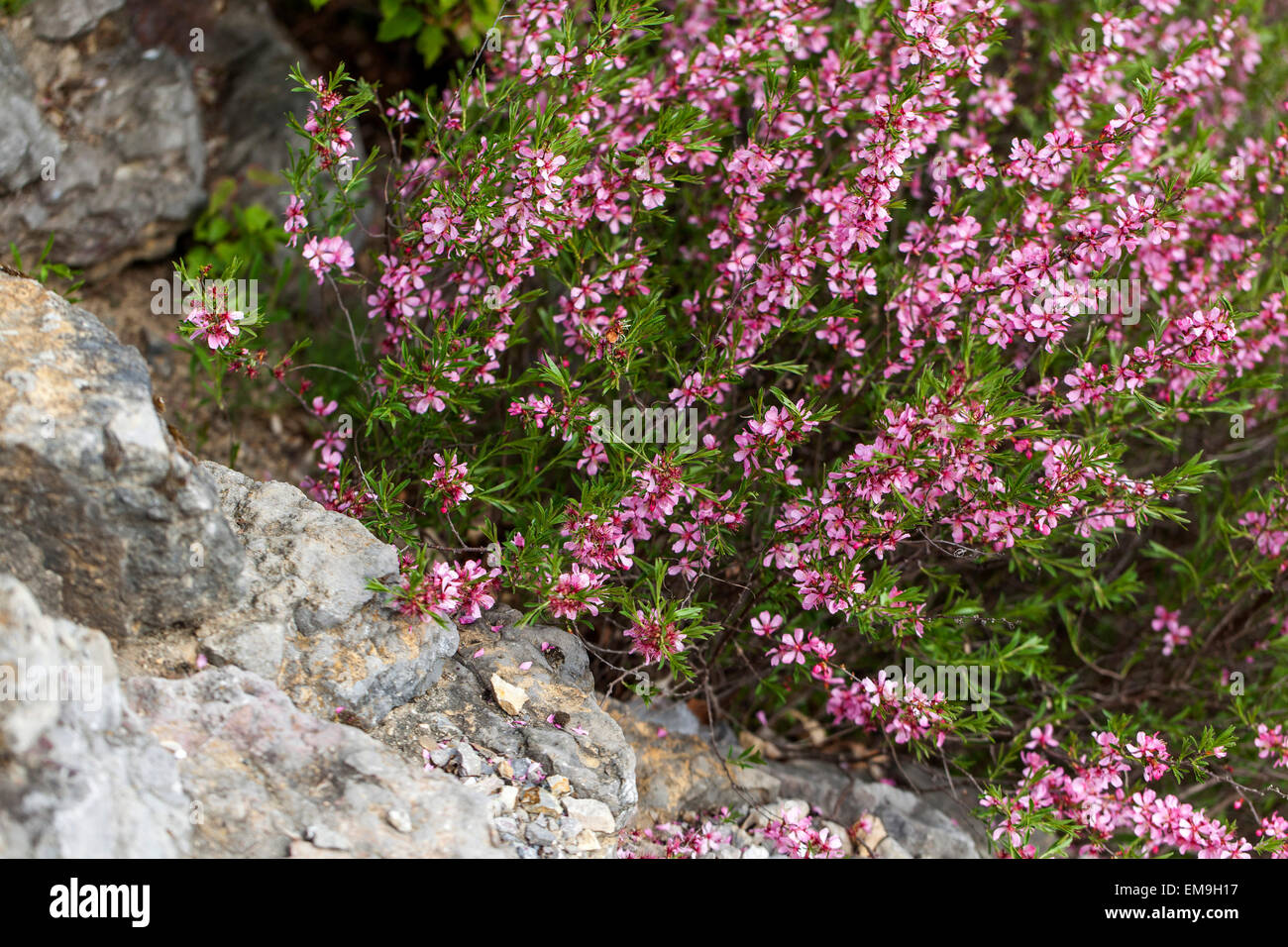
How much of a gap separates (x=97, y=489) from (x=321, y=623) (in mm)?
706

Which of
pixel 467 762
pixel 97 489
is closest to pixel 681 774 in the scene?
pixel 467 762

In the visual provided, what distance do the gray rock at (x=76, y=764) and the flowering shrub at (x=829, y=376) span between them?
79 centimetres

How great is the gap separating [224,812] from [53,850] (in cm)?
41

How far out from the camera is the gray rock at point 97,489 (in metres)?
2.59

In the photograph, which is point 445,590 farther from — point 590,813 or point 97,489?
point 97,489

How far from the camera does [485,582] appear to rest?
121 inches

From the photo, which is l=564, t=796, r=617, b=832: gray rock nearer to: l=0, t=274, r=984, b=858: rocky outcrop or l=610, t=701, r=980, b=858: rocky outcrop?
l=0, t=274, r=984, b=858: rocky outcrop

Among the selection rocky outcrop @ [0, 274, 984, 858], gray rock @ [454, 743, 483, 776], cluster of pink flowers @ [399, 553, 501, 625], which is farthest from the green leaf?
gray rock @ [454, 743, 483, 776]

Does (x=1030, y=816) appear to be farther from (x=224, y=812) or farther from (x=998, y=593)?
(x=224, y=812)

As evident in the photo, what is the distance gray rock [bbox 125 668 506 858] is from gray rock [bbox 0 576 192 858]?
10cm

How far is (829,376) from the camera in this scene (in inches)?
146

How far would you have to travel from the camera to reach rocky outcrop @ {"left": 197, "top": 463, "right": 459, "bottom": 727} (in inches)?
114

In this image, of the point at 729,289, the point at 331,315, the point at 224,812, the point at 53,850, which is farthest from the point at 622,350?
the point at 331,315

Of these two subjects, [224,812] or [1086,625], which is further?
[1086,625]
